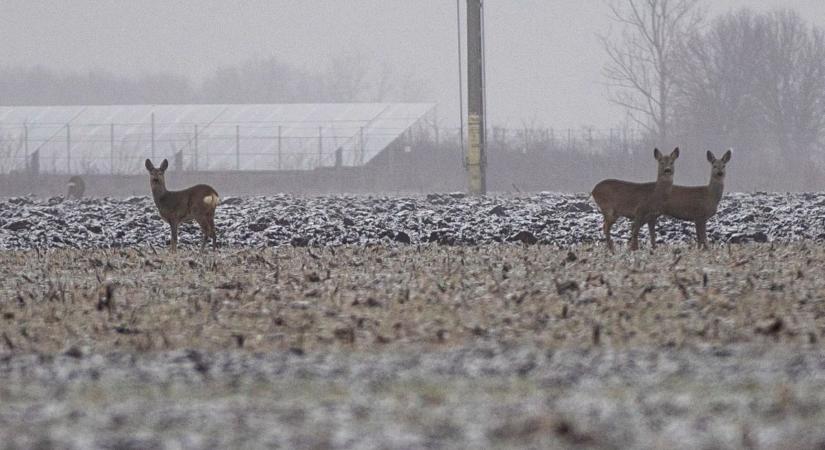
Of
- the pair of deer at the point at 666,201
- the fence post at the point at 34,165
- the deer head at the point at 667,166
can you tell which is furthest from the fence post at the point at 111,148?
the deer head at the point at 667,166

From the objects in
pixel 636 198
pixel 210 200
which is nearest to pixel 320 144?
pixel 210 200

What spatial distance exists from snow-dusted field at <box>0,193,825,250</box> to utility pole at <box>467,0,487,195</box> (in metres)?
7.04

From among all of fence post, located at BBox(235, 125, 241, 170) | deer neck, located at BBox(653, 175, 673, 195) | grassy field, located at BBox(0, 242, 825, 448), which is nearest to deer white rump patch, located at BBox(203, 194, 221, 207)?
grassy field, located at BBox(0, 242, 825, 448)

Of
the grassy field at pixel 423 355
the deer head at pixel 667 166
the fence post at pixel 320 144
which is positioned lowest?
the grassy field at pixel 423 355

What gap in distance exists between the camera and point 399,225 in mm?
20828

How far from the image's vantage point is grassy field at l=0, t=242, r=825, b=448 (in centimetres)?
603

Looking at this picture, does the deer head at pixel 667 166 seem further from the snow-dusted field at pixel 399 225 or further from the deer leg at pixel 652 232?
the snow-dusted field at pixel 399 225

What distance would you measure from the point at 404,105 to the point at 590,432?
61.9 m

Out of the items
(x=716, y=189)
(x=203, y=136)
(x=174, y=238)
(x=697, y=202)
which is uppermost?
(x=203, y=136)

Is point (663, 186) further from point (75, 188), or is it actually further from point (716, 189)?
point (75, 188)

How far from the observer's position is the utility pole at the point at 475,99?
106 feet

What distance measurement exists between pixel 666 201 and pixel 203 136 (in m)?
49.3

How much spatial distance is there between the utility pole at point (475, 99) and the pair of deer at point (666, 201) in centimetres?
1542

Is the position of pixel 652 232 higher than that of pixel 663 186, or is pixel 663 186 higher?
pixel 663 186
